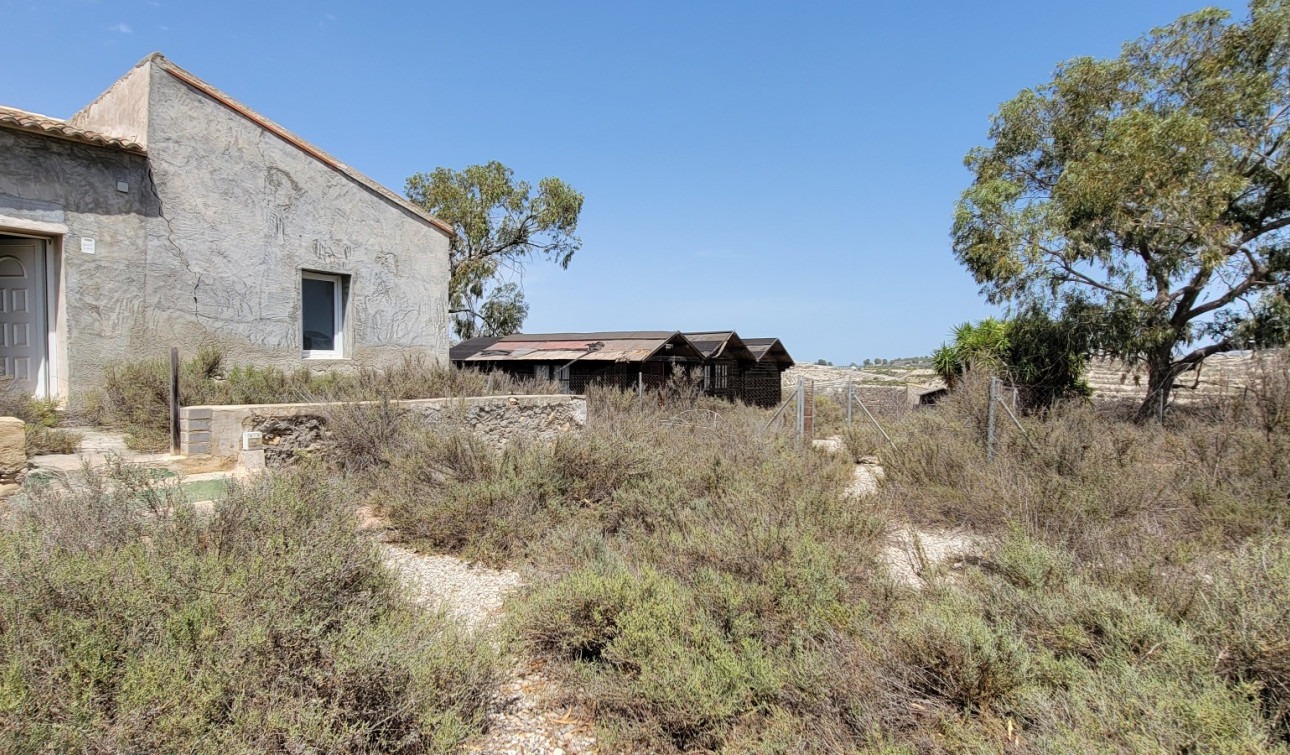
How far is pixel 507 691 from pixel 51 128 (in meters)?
8.65

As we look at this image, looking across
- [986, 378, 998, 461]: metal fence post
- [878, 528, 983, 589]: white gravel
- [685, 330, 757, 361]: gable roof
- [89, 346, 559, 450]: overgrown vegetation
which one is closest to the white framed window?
[89, 346, 559, 450]: overgrown vegetation

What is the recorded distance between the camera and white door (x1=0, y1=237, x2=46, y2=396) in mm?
7727

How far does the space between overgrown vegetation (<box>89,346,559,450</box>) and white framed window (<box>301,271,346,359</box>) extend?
3.65 ft

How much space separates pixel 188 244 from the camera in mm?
8805

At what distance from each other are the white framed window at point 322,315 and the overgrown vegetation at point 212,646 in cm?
738

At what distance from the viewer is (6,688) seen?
6.79 ft

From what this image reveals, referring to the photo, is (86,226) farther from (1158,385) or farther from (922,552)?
(1158,385)

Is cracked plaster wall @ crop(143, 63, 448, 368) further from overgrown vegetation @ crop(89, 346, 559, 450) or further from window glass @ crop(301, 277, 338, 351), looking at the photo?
overgrown vegetation @ crop(89, 346, 559, 450)

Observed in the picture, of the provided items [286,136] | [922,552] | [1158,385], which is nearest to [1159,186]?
[1158,385]

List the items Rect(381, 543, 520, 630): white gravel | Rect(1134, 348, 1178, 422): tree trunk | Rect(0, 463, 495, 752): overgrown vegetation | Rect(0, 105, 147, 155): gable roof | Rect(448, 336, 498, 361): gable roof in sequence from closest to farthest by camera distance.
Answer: Rect(0, 463, 495, 752): overgrown vegetation, Rect(381, 543, 520, 630): white gravel, Rect(0, 105, 147, 155): gable roof, Rect(1134, 348, 1178, 422): tree trunk, Rect(448, 336, 498, 361): gable roof

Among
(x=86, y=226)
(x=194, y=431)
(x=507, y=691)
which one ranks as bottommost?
(x=507, y=691)

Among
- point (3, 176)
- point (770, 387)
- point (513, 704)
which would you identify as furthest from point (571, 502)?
point (770, 387)

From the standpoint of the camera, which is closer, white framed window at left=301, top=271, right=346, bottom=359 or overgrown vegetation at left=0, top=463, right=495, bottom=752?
overgrown vegetation at left=0, top=463, right=495, bottom=752

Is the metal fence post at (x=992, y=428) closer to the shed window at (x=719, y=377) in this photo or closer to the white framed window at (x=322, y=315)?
the white framed window at (x=322, y=315)
